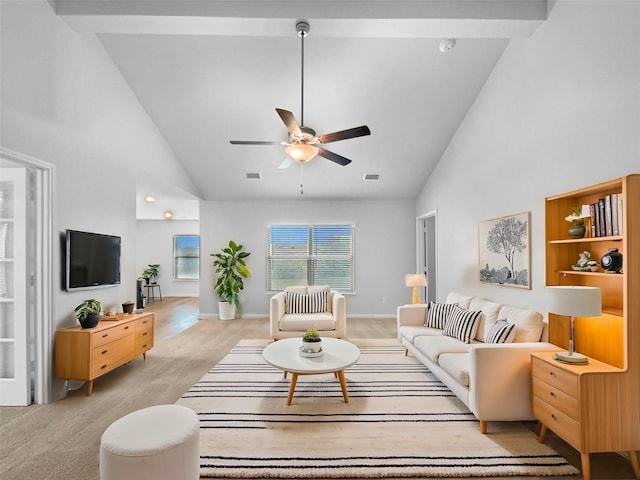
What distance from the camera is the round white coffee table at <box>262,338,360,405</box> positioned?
2867 mm

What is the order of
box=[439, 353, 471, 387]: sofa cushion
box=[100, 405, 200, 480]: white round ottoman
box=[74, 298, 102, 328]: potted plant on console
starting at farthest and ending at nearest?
box=[74, 298, 102, 328]: potted plant on console
box=[439, 353, 471, 387]: sofa cushion
box=[100, 405, 200, 480]: white round ottoman

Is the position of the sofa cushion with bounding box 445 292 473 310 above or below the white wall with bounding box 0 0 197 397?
→ below

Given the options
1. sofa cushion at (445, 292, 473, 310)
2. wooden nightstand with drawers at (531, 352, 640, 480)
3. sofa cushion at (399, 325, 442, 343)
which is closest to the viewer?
wooden nightstand with drawers at (531, 352, 640, 480)

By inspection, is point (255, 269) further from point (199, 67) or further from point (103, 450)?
point (103, 450)

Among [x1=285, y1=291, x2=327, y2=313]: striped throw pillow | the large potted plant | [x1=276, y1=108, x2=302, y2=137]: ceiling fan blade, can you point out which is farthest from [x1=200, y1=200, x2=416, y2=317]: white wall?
[x1=276, y1=108, x2=302, y2=137]: ceiling fan blade

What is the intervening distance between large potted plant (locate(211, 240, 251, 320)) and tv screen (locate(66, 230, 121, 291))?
104 inches

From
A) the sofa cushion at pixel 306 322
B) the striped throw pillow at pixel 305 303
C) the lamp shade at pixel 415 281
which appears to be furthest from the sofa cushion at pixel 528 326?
the striped throw pillow at pixel 305 303

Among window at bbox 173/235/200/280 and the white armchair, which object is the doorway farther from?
window at bbox 173/235/200/280

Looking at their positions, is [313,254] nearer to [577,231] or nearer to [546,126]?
[546,126]

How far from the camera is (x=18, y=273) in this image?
9.91 feet

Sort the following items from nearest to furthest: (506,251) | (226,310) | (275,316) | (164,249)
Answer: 1. (506,251)
2. (275,316)
3. (226,310)
4. (164,249)

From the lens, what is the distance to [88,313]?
326 centimetres

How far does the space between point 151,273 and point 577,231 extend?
400 inches

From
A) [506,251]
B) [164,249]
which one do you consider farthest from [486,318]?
[164,249]
